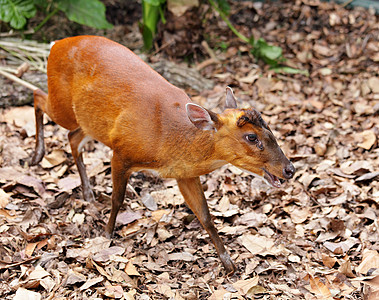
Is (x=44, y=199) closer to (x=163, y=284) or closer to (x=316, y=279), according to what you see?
(x=163, y=284)

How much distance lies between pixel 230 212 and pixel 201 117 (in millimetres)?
1514

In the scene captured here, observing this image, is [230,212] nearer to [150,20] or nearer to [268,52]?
[268,52]

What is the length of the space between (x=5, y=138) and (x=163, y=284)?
3.16 meters

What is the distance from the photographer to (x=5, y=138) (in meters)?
6.00

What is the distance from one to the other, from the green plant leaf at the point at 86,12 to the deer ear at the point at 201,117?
→ 3873 mm

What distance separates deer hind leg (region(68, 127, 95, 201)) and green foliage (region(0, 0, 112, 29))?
8.67 ft

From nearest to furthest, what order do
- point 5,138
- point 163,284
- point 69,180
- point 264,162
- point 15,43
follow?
point 264,162 < point 163,284 < point 69,180 < point 5,138 < point 15,43

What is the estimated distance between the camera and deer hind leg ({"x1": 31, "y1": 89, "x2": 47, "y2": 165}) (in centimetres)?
509

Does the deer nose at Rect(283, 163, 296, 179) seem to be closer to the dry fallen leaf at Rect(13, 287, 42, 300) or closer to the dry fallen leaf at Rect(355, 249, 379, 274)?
the dry fallen leaf at Rect(355, 249, 379, 274)

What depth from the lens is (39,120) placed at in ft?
17.4

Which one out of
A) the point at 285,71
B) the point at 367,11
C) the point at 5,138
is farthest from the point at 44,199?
the point at 367,11

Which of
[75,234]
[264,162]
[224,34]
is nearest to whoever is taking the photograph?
[264,162]

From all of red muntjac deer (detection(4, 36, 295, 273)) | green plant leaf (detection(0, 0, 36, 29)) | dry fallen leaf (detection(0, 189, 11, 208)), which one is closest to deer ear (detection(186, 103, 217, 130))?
red muntjac deer (detection(4, 36, 295, 273))

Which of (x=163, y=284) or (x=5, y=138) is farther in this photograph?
(x=5, y=138)
